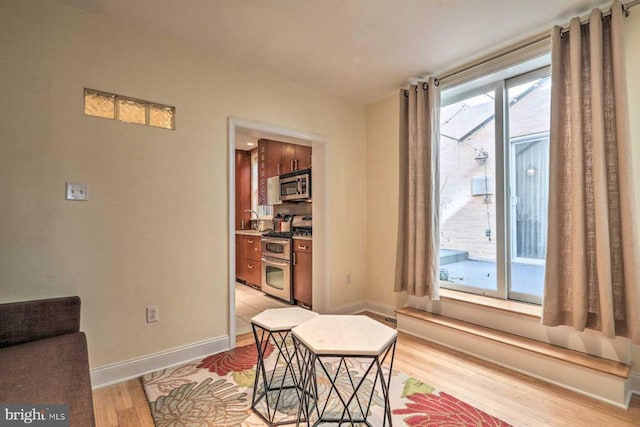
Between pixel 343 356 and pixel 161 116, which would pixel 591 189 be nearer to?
pixel 343 356

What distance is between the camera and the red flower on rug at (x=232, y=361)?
2.21 metres

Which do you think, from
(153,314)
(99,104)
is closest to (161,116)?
(99,104)

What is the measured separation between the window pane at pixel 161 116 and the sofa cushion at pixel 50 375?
4.96ft

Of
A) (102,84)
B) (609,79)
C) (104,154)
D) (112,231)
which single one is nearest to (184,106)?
(102,84)

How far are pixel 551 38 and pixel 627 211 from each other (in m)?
1.33

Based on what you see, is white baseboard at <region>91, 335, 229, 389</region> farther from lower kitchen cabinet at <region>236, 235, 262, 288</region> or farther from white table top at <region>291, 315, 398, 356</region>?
lower kitchen cabinet at <region>236, 235, 262, 288</region>

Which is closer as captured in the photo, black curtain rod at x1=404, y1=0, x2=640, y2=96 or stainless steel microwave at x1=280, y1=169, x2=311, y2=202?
black curtain rod at x1=404, y1=0, x2=640, y2=96

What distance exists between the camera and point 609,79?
1.93 m

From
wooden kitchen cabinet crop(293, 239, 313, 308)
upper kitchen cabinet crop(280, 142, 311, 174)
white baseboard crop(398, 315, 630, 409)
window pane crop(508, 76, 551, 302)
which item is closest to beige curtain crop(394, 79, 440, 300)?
white baseboard crop(398, 315, 630, 409)

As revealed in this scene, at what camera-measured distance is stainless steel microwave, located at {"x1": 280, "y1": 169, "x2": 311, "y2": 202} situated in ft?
13.4

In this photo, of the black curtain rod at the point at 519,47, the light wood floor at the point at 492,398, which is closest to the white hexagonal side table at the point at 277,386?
the light wood floor at the point at 492,398

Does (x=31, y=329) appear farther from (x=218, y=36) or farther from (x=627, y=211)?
(x=627, y=211)

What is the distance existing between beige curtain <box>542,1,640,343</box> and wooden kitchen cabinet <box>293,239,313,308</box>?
7.55ft

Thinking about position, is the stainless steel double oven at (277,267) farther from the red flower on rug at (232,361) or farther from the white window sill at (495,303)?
the white window sill at (495,303)
